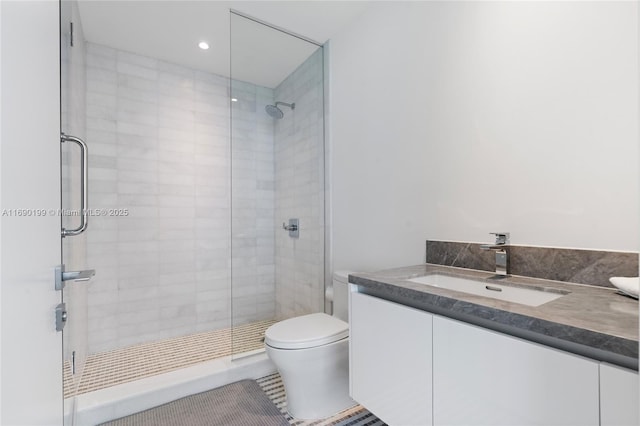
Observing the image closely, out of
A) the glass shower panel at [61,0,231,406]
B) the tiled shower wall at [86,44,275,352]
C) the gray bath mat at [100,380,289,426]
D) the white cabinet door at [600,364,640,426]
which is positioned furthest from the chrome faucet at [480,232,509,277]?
the glass shower panel at [61,0,231,406]

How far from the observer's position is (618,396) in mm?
640

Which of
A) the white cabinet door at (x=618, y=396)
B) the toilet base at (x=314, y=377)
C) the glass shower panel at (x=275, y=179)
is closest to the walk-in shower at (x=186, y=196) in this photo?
the glass shower panel at (x=275, y=179)

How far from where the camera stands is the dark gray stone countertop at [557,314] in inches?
26.1

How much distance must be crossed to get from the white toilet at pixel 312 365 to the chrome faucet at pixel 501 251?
833 millimetres

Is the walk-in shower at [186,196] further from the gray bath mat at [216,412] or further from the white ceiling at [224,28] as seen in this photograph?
the gray bath mat at [216,412]

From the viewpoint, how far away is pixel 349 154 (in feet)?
7.44

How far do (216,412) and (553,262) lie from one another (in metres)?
1.81

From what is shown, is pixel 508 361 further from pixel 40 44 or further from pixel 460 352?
pixel 40 44

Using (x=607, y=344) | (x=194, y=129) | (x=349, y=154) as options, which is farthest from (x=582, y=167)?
(x=194, y=129)

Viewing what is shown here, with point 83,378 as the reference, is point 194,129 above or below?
above

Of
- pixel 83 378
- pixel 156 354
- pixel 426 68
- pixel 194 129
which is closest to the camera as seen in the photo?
pixel 426 68

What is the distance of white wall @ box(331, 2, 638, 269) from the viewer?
1116mm

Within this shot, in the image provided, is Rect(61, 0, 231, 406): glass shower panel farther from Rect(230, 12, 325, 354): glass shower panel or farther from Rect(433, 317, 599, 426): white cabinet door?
Rect(433, 317, 599, 426): white cabinet door

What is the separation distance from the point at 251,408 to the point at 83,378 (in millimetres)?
1161
